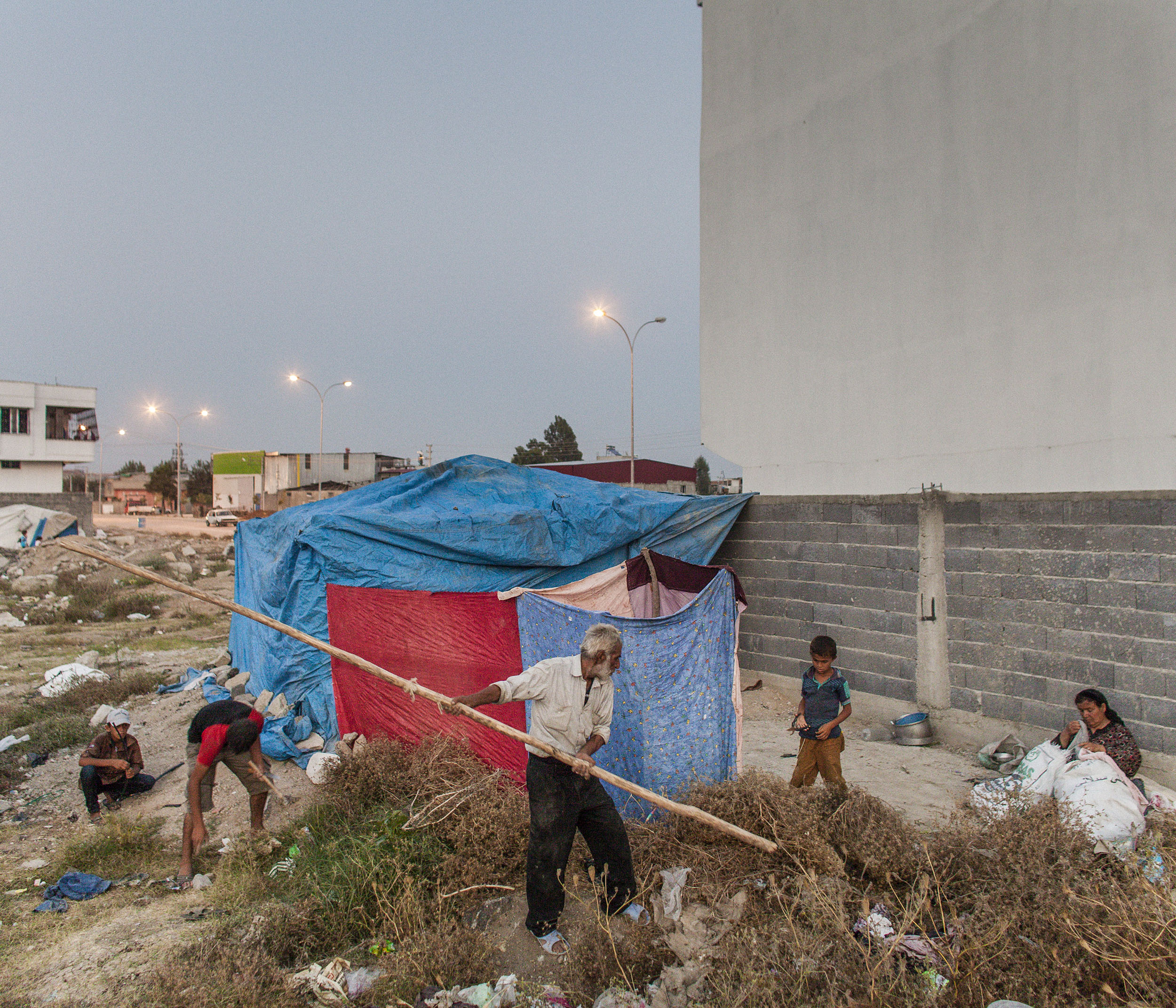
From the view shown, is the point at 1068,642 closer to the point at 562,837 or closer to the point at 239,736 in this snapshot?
the point at 562,837

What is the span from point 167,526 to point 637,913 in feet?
151

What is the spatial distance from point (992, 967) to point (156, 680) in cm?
937

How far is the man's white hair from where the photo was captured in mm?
3605

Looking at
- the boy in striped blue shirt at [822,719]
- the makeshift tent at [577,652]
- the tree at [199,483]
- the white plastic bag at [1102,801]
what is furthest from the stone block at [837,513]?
the tree at [199,483]

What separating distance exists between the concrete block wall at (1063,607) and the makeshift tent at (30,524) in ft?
90.7

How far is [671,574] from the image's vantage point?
Result: 22.8ft

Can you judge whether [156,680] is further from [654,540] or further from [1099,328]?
[1099,328]

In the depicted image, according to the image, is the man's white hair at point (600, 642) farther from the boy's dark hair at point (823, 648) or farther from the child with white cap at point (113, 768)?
the child with white cap at point (113, 768)

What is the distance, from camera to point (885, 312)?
859 centimetres

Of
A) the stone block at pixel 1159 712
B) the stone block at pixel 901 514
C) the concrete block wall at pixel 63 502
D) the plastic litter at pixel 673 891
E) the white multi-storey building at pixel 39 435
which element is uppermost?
the white multi-storey building at pixel 39 435

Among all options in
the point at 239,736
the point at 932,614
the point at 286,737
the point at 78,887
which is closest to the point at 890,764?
the point at 932,614

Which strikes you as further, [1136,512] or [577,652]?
[1136,512]

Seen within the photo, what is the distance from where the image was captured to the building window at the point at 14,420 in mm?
36875

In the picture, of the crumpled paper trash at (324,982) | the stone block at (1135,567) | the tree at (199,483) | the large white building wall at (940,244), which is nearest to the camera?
the crumpled paper trash at (324,982)
